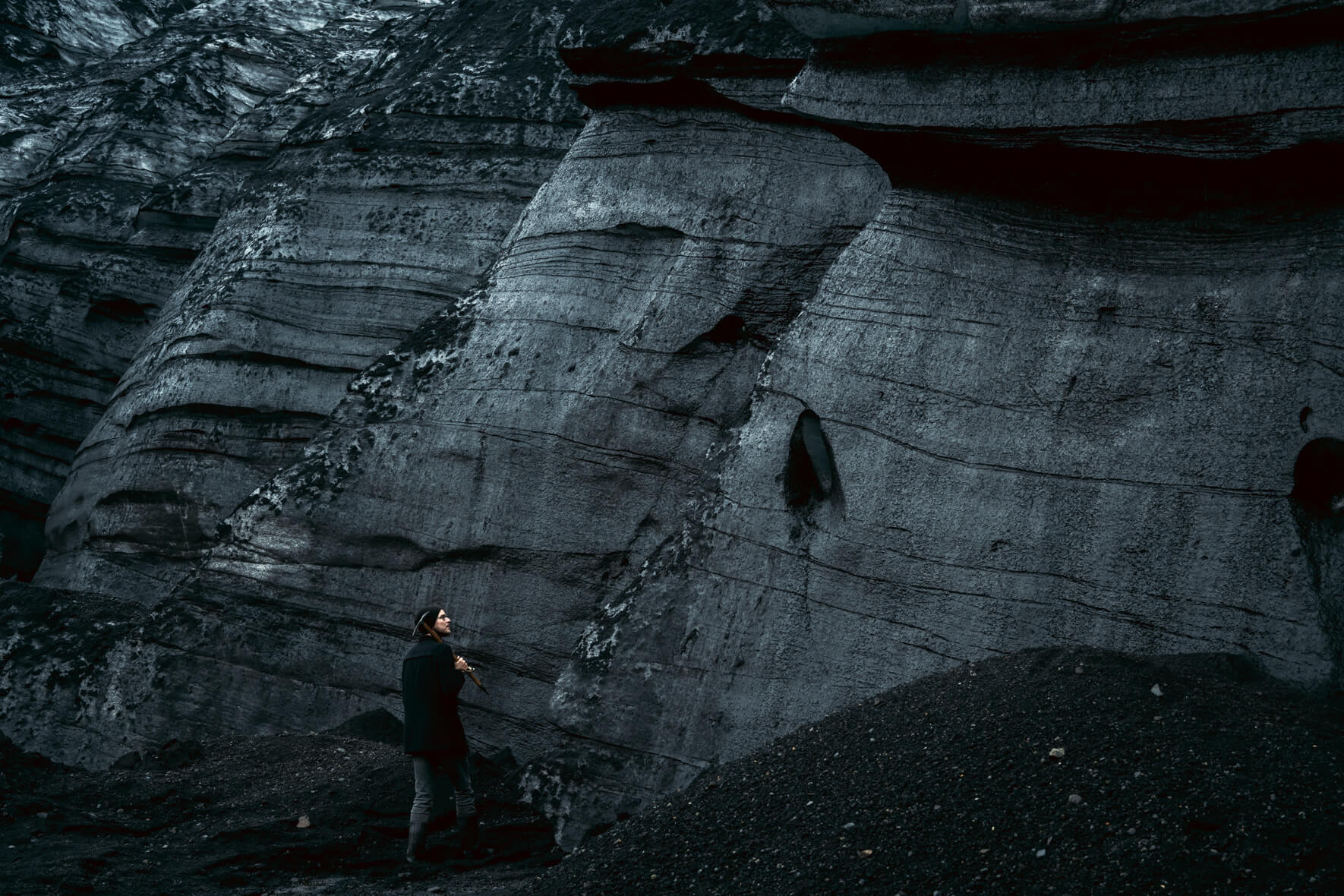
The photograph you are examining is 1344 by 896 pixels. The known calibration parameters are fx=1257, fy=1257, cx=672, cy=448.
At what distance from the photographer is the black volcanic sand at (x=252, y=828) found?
6.22 m

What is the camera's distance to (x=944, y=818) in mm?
4684

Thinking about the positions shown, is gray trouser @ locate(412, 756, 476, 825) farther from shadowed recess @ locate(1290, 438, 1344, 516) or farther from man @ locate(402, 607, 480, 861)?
shadowed recess @ locate(1290, 438, 1344, 516)

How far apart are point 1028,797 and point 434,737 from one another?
9.49ft

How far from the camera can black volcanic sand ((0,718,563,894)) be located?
20.4ft

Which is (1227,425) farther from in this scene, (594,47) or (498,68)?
(498,68)

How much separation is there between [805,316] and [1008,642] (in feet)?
7.23

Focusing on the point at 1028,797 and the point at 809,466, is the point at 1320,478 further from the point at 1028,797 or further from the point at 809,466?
the point at 809,466

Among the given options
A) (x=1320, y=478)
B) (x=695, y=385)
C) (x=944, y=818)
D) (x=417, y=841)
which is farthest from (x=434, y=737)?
(x=1320, y=478)

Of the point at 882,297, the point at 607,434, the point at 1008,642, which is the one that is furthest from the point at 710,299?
the point at 1008,642

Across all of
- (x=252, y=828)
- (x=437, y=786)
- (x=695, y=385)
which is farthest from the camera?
(x=695, y=385)

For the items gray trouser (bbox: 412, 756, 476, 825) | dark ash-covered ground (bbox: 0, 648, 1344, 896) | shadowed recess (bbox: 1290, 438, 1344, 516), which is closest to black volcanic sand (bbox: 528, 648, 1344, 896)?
dark ash-covered ground (bbox: 0, 648, 1344, 896)

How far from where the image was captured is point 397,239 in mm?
11555

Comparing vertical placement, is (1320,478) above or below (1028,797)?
above

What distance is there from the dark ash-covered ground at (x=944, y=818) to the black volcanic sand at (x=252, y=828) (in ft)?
0.07
